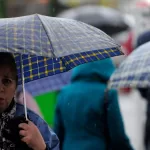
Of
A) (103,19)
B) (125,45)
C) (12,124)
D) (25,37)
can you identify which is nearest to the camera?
(12,124)

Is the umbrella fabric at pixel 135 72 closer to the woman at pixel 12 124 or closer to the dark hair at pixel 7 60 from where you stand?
the woman at pixel 12 124

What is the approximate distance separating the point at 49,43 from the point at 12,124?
1.64ft

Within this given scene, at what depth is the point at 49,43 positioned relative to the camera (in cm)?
425

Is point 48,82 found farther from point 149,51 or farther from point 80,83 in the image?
point 149,51

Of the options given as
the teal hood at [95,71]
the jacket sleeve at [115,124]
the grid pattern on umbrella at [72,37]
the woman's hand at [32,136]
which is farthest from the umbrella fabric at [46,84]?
the woman's hand at [32,136]

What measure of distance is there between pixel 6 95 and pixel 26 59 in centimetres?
64

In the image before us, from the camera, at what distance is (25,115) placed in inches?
168

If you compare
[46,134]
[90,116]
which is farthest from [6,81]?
[90,116]

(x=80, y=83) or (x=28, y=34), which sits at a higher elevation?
(x=28, y=34)

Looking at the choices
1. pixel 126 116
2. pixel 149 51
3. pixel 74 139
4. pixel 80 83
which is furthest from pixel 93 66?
pixel 126 116

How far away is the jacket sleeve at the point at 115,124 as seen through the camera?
608cm

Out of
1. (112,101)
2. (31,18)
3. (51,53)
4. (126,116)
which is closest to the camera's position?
(51,53)

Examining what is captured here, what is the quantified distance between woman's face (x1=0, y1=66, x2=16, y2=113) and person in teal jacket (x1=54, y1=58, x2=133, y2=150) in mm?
1870

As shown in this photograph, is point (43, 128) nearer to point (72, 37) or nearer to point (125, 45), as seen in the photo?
point (72, 37)
